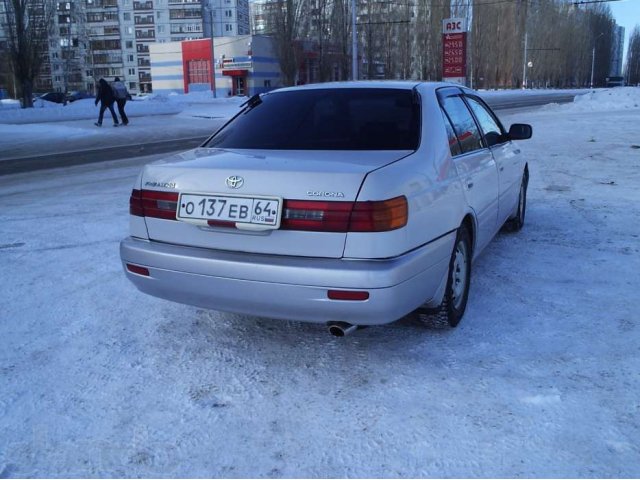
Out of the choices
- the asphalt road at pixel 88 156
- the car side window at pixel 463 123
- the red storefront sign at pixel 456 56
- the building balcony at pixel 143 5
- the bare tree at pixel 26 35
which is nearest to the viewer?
the car side window at pixel 463 123

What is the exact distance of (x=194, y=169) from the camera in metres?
3.20

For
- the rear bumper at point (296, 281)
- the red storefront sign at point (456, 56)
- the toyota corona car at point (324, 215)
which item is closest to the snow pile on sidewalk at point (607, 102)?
the red storefront sign at point (456, 56)

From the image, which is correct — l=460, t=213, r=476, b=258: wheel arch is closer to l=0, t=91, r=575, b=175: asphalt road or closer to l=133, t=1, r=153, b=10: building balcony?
l=0, t=91, r=575, b=175: asphalt road

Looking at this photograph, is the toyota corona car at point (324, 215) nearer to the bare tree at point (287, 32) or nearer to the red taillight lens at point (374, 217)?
the red taillight lens at point (374, 217)

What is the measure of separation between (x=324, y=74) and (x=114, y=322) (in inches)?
1668

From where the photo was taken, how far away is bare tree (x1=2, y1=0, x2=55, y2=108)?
96.6ft

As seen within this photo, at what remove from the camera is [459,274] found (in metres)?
3.76

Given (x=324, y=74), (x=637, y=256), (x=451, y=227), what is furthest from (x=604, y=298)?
(x=324, y=74)

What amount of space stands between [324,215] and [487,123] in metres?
2.47

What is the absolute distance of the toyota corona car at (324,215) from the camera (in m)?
2.86

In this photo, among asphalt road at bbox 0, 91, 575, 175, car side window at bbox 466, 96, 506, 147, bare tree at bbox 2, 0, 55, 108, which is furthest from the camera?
bare tree at bbox 2, 0, 55, 108

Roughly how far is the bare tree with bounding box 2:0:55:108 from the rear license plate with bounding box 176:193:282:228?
31.2 m

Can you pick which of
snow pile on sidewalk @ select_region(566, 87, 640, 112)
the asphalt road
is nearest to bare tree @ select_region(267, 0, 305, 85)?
snow pile on sidewalk @ select_region(566, 87, 640, 112)

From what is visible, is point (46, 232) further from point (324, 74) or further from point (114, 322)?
point (324, 74)
